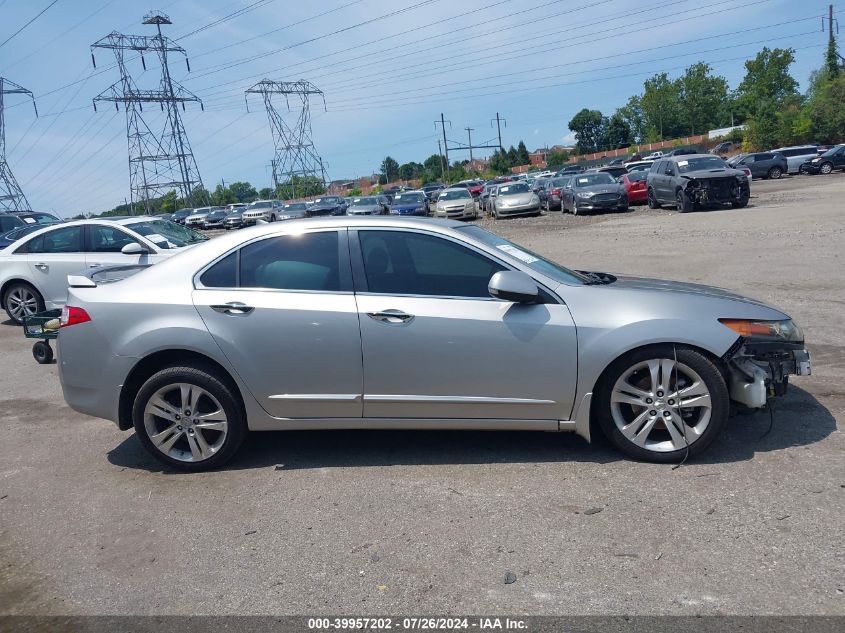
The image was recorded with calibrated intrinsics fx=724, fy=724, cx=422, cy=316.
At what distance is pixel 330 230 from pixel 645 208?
24.5 metres

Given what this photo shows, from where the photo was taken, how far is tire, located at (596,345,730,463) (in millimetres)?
4395

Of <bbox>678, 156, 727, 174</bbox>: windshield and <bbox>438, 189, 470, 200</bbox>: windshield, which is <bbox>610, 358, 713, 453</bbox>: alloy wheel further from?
<bbox>438, 189, 470, 200</bbox>: windshield

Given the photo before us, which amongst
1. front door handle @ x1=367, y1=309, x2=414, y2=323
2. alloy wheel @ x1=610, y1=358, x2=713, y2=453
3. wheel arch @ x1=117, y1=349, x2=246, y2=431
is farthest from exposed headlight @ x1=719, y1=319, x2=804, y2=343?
wheel arch @ x1=117, y1=349, x2=246, y2=431

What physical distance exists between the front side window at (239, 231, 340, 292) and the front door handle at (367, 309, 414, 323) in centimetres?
38

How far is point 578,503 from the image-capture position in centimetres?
407

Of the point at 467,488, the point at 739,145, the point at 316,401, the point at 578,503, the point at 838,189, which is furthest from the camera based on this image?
the point at 739,145

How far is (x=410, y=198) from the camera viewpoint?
34281 millimetres

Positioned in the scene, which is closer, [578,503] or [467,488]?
[578,503]

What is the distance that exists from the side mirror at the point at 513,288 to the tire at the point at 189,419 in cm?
186

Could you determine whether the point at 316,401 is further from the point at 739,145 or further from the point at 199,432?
the point at 739,145

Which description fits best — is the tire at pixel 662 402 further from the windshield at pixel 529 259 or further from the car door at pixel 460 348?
the windshield at pixel 529 259

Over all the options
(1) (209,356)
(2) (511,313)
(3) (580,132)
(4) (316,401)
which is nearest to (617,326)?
(2) (511,313)

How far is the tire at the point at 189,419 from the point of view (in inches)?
187

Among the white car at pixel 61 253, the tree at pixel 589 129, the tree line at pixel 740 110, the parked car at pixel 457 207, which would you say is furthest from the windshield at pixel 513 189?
the tree at pixel 589 129
